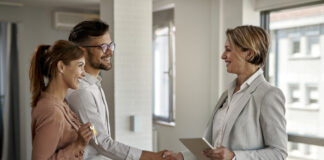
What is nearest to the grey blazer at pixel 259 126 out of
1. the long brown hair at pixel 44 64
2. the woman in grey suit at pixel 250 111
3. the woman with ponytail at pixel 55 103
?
the woman in grey suit at pixel 250 111

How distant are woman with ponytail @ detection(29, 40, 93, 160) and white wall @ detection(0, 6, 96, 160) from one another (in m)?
3.69

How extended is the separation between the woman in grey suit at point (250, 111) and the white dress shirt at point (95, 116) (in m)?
0.52

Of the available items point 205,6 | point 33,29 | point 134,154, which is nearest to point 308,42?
point 205,6

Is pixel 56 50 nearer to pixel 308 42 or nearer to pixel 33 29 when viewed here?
pixel 308 42

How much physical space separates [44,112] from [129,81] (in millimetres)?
1835

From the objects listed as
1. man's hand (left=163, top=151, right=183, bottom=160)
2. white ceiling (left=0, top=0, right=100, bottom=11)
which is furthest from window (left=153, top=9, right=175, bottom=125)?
man's hand (left=163, top=151, right=183, bottom=160)

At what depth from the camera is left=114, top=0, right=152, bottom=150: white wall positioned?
3115 mm

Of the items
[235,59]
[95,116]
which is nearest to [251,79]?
[235,59]

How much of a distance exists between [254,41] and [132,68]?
1639 mm

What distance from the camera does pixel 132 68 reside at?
3.19 meters

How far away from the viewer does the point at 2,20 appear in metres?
4.62

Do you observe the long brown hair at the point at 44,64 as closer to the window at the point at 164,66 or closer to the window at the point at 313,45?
the window at the point at 313,45

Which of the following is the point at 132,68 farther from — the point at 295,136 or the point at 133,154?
the point at 295,136

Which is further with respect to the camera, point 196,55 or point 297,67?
point 196,55
